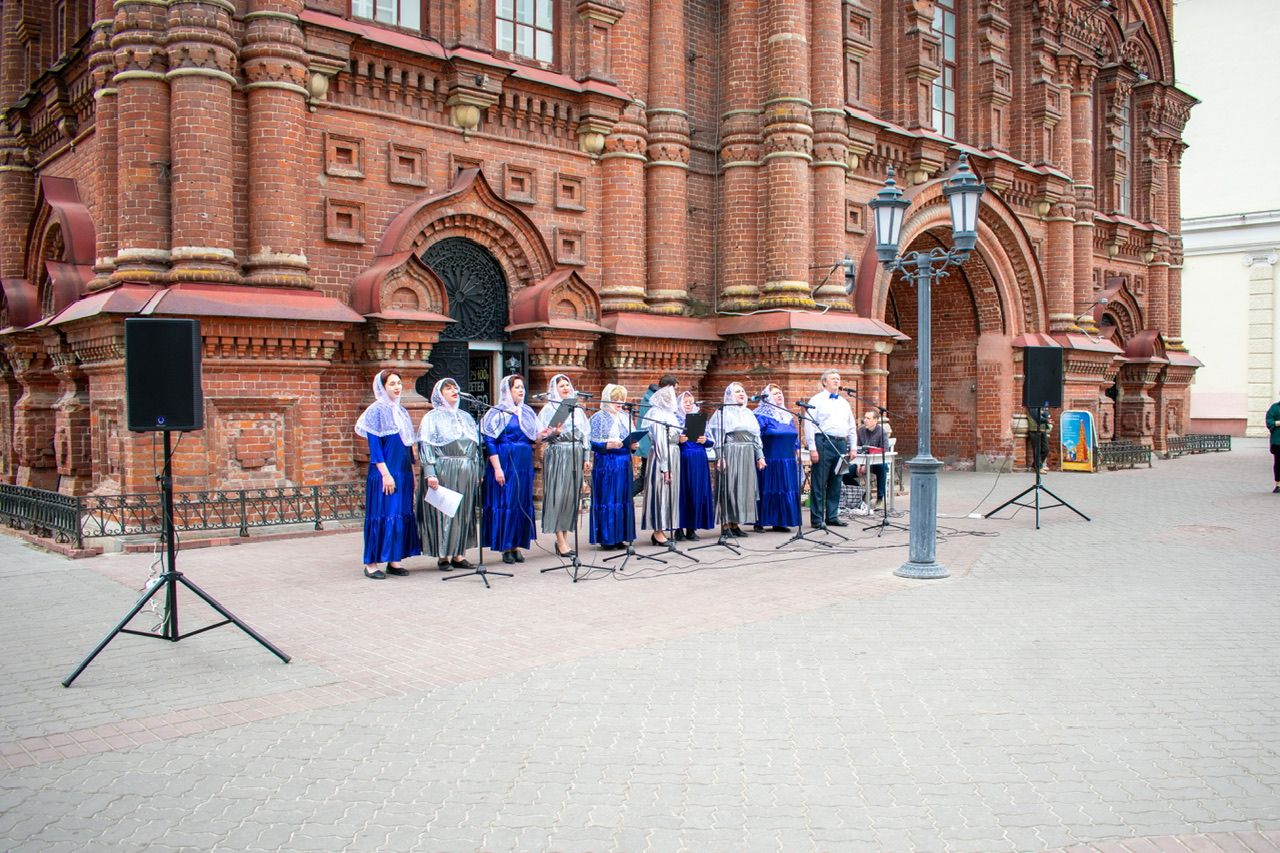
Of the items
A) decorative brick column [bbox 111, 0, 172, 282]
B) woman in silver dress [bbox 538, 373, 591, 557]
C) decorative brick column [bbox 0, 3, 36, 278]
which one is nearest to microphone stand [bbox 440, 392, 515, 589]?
woman in silver dress [bbox 538, 373, 591, 557]

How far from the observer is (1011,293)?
22.0 metres

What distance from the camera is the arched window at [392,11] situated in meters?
13.1

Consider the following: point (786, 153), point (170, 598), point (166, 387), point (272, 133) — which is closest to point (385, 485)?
point (170, 598)

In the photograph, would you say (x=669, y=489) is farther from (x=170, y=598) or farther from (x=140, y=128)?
(x=140, y=128)

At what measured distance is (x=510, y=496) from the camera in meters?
10.0

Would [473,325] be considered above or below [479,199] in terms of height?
below

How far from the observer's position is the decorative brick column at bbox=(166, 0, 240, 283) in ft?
36.4

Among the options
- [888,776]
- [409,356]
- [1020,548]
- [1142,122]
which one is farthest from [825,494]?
[1142,122]

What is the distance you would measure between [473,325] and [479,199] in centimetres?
174

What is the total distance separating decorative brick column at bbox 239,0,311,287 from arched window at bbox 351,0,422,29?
1.40 meters

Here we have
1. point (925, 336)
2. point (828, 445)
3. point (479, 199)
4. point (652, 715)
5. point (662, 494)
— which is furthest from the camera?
point (479, 199)

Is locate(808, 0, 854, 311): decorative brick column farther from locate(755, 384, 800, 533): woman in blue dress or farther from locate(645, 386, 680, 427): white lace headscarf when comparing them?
locate(645, 386, 680, 427): white lace headscarf

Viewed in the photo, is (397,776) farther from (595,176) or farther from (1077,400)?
(1077,400)

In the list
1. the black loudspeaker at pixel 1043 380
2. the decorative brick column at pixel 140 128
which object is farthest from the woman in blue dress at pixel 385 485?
the black loudspeaker at pixel 1043 380
